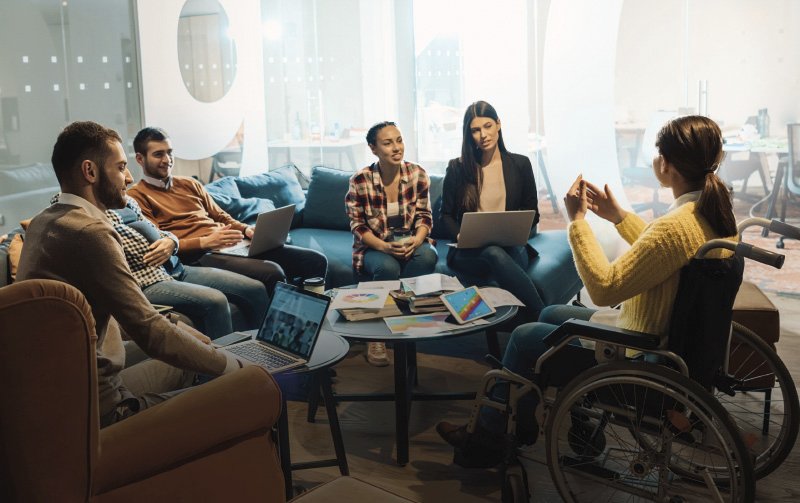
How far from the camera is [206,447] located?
172 cm

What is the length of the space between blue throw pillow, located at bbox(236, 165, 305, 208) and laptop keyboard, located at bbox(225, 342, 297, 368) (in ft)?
8.33

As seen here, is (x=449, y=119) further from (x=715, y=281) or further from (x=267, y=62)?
(x=715, y=281)

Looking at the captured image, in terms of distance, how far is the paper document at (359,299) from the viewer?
290cm

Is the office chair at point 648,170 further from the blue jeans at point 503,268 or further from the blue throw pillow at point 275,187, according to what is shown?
the blue throw pillow at point 275,187

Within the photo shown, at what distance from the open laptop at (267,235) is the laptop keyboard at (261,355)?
4.58ft

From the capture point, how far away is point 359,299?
2982mm

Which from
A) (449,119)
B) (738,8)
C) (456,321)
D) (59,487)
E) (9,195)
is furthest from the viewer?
(449,119)

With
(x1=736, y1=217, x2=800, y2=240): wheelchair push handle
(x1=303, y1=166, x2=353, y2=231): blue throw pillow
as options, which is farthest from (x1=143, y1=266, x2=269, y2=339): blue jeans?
(x1=736, y1=217, x2=800, y2=240): wheelchair push handle

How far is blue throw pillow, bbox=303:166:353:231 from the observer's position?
492cm

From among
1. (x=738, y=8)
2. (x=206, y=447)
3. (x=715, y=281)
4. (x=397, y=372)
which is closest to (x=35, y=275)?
(x=206, y=447)

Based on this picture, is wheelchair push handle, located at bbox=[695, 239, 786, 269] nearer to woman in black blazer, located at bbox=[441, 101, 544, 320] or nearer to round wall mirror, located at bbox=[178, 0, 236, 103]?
woman in black blazer, located at bbox=[441, 101, 544, 320]

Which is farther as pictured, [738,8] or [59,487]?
[738,8]

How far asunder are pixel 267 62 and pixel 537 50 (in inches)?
73.1

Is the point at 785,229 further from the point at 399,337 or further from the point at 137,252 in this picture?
the point at 137,252
